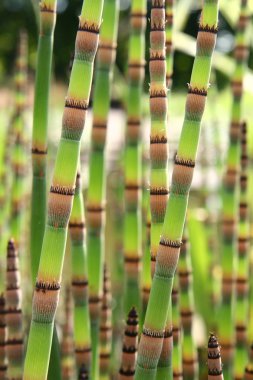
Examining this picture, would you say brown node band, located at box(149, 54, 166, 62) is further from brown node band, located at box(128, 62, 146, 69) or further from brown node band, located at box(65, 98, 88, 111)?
brown node band, located at box(128, 62, 146, 69)

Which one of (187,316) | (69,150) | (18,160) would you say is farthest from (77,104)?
(18,160)

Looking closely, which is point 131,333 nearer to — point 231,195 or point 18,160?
point 231,195

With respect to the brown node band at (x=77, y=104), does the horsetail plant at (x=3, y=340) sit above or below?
below

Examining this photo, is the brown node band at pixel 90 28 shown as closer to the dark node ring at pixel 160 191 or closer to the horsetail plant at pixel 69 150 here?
the horsetail plant at pixel 69 150

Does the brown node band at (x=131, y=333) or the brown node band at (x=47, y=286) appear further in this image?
the brown node band at (x=131, y=333)

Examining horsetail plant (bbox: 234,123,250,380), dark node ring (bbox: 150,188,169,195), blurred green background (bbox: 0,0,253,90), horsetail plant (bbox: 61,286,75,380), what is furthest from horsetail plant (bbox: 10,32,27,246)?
blurred green background (bbox: 0,0,253,90)

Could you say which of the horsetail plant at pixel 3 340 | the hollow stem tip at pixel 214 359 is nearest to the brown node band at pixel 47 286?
the hollow stem tip at pixel 214 359
